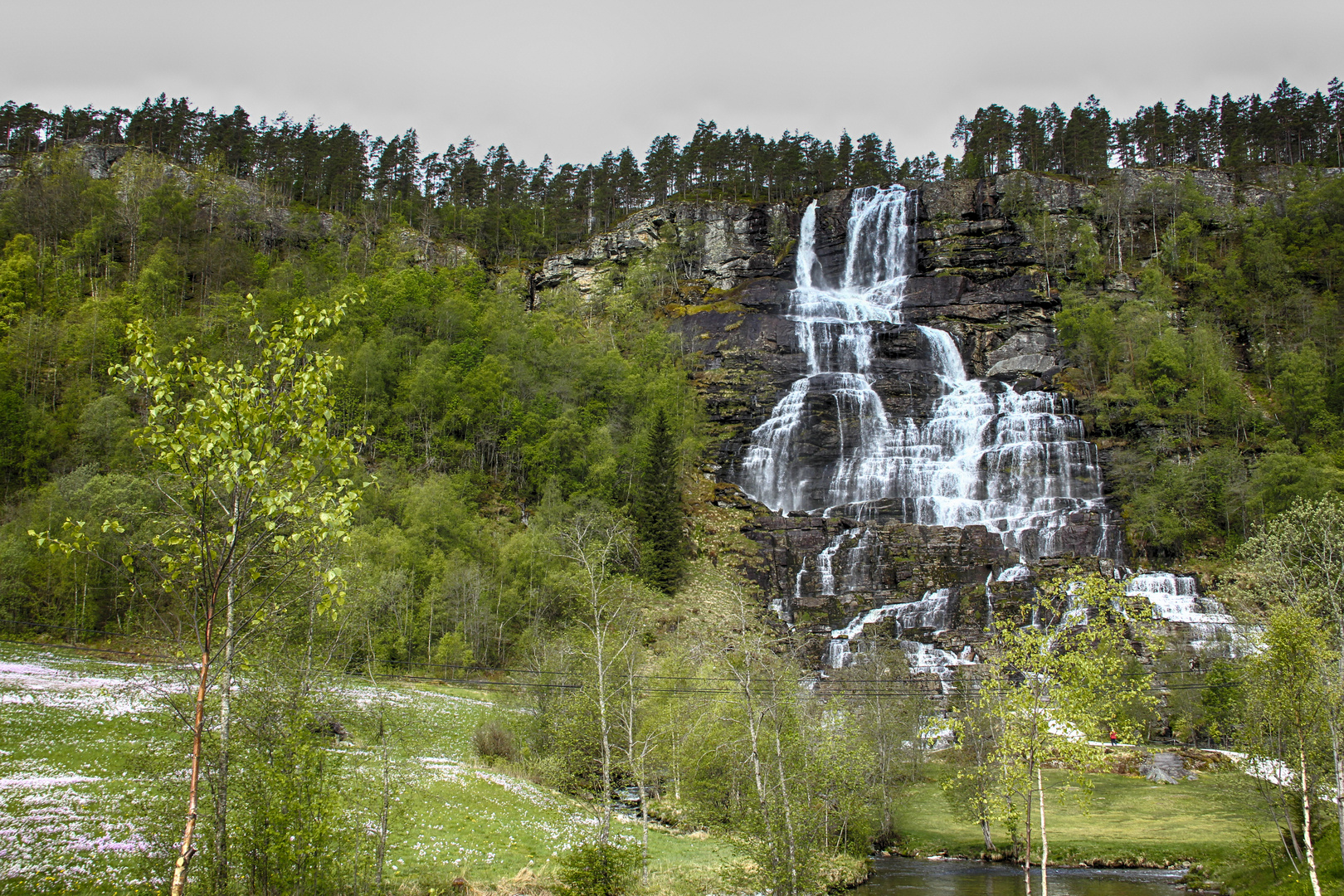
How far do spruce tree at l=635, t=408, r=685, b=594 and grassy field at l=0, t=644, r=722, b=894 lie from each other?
30.3 meters

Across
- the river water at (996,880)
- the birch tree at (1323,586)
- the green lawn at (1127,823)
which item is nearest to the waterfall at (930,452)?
the green lawn at (1127,823)

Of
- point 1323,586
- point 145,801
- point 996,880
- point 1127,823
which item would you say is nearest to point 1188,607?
point 1127,823

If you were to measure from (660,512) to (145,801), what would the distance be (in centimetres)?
5968

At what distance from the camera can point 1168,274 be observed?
10906 centimetres

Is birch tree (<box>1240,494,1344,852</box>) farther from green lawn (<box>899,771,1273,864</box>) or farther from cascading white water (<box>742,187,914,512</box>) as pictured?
cascading white water (<box>742,187,914,512</box>)

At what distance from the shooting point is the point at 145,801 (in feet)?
47.0

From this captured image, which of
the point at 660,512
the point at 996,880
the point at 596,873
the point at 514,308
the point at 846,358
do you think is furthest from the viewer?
the point at 514,308

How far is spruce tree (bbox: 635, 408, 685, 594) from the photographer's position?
2773 inches

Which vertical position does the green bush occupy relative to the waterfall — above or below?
below

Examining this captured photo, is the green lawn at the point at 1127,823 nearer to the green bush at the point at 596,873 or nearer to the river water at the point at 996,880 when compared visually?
the river water at the point at 996,880

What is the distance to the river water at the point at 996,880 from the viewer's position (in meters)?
31.3

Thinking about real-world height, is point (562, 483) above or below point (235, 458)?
above

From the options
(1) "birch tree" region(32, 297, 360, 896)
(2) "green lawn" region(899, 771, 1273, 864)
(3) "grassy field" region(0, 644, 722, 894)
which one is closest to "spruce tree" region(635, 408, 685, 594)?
(2) "green lawn" region(899, 771, 1273, 864)

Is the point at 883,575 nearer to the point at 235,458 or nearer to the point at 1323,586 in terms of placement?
the point at 1323,586
